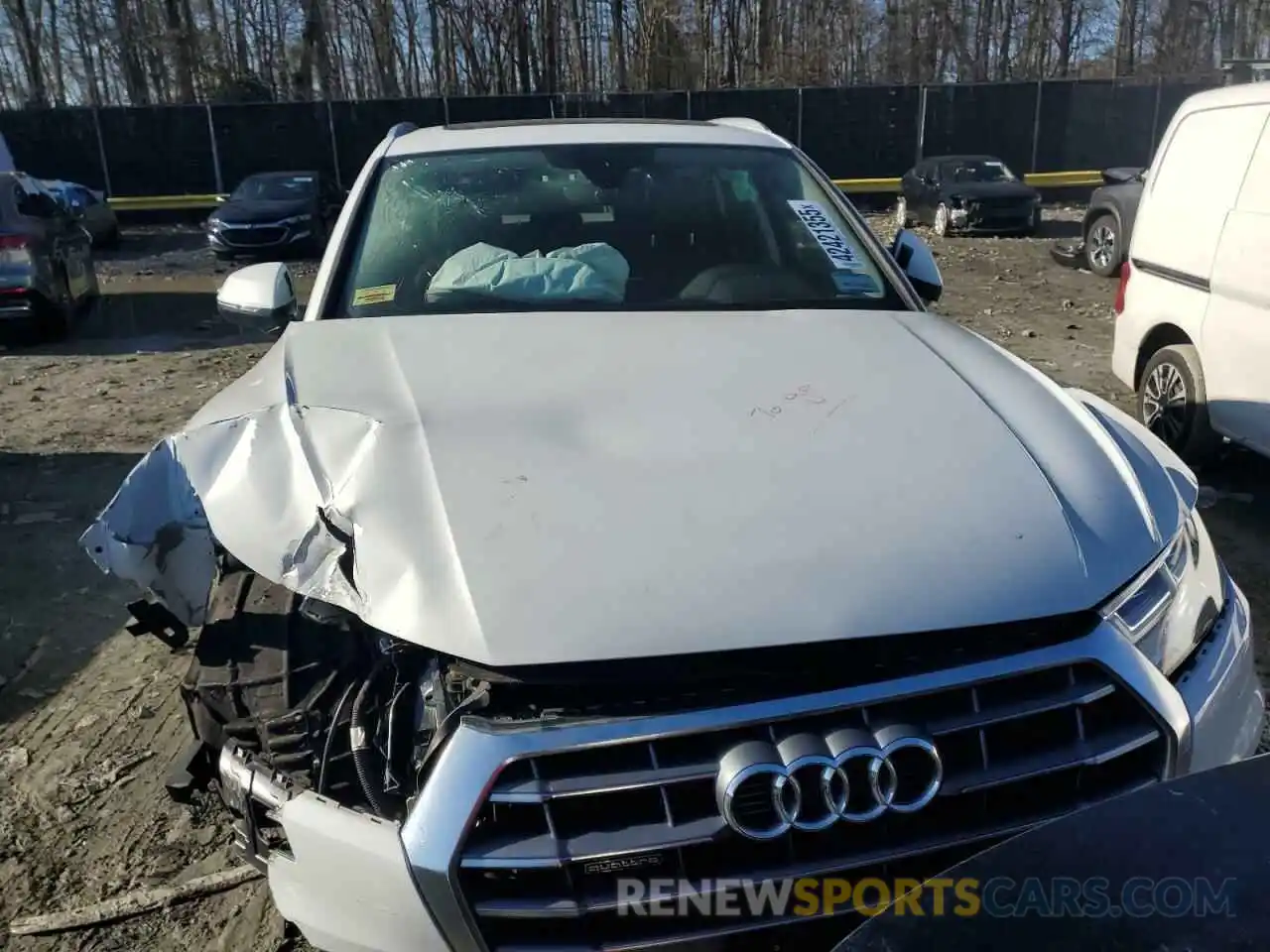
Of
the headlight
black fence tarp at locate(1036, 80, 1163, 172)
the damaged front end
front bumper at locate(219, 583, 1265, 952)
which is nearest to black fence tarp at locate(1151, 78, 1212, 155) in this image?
black fence tarp at locate(1036, 80, 1163, 172)

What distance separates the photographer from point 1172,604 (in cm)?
201

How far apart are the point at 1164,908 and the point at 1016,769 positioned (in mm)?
585

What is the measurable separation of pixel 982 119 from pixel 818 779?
83.0 ft

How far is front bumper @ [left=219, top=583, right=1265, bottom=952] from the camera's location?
1608 millimetres

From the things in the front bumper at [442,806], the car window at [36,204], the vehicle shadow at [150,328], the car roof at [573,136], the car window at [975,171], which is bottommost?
the vehicle shadow at [150,328]

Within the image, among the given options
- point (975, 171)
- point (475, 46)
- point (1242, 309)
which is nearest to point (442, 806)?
point (1242, 309)

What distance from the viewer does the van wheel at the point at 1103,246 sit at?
1186 cm

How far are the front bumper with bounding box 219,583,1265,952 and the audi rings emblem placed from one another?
6cm

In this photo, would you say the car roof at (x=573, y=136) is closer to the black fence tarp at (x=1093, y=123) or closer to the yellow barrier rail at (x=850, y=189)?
the yellow barrier rail at (x=850, y=189)

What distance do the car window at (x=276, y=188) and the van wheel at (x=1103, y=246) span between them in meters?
10.8

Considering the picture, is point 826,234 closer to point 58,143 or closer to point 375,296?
point 375,296

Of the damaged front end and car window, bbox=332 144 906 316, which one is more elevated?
car window, bbox=332 144 906 316

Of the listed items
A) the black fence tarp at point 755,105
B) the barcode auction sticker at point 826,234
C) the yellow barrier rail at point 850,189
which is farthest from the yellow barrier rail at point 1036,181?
the barcode auction sticker at point 826,234

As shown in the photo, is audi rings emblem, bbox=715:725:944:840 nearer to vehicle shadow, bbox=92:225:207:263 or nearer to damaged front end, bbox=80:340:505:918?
damaged front end, bbox=80:340:505:918
